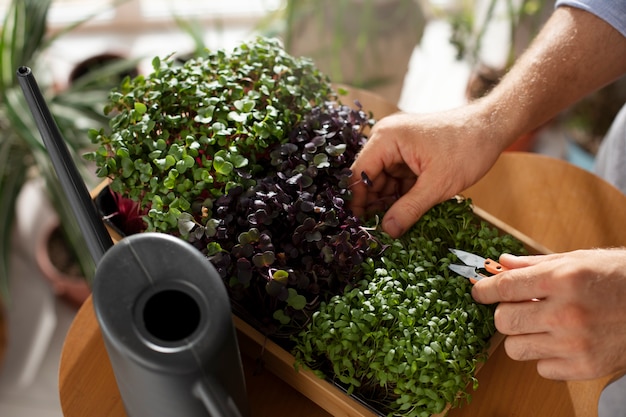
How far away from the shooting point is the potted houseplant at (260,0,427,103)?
84.1 inches

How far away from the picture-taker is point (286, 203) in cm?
108

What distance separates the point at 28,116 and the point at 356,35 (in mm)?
1096

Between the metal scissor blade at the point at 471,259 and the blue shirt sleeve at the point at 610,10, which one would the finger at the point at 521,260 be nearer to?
the metal scissor blade at the point at 471,259

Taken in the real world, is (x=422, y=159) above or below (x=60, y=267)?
above

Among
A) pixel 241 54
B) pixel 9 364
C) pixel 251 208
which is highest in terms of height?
pixel 241 54

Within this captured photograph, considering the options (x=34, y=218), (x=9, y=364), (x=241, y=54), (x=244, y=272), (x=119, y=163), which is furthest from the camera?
(x=34, y=218)

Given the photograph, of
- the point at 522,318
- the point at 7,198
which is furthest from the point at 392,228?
the point at 7,198

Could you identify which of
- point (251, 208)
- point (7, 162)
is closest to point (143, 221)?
point (251, 208)

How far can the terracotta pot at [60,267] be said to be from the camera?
2.20 m

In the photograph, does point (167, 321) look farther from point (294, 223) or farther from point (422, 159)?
point (422, 159)

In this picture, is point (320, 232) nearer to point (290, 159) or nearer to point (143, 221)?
point (290, 159)

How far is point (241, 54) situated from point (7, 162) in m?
1.02

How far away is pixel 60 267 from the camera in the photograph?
89.4 inches

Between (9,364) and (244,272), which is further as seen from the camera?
(9,364)
